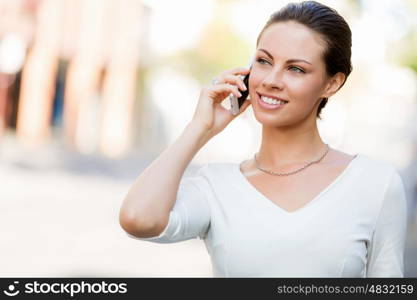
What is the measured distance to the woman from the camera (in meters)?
2.25

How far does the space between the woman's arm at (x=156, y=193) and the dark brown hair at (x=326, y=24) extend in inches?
17.4

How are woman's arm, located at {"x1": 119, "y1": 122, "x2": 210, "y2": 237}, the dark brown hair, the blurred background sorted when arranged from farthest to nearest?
1. the blurred background
2. the dark brown hair
3. woman's arm, located at {"x1": 119, "y1": 122, "x2": 210, "y2": 237}

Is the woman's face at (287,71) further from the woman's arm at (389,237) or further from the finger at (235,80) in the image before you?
the woman's arm at (389,237)

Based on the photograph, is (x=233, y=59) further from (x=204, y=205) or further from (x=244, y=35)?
(x=204, y=205)

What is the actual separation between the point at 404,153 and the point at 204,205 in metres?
15.9

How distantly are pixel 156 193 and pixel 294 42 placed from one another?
1.96 ft

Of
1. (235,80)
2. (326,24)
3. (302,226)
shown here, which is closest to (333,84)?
(326,24)

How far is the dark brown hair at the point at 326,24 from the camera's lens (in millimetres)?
2375

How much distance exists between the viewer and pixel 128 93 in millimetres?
26781

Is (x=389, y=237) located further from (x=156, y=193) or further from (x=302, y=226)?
(x=156, y=193)

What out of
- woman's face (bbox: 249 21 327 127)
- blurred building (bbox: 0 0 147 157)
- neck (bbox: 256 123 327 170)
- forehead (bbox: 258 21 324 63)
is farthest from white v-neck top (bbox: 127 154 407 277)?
blurred building (bbox: 0 0 147 157)

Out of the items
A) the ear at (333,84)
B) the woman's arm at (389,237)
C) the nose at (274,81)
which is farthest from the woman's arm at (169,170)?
the woman's arm at (389,237)

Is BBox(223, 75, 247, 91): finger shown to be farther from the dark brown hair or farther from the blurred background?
the blurred background

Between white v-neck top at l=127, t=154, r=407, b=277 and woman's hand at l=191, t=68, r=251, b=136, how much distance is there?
161 mm
